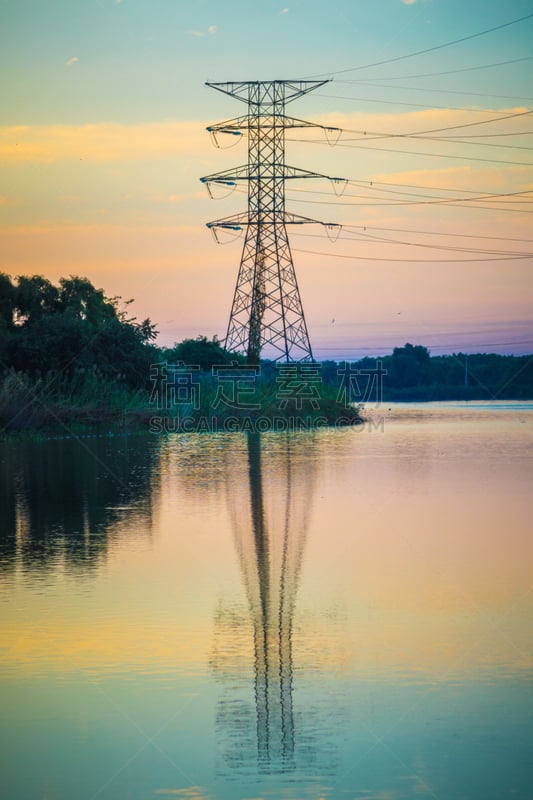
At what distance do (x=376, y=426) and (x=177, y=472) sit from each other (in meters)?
22.8

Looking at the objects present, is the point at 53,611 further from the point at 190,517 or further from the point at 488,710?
the point at 190,517

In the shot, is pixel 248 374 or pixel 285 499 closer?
pixel 285 499

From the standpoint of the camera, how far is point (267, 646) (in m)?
7.57

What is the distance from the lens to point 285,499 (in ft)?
53.6

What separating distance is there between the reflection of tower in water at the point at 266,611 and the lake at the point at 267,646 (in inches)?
0.9

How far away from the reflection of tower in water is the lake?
0.02 metres

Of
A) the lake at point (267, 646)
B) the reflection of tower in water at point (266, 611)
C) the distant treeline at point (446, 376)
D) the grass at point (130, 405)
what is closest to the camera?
the lake at point (267, 646)

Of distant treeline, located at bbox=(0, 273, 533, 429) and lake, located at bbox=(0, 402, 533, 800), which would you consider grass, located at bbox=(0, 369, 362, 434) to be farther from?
lake, located at bbox=(0, 402, 533, 800)

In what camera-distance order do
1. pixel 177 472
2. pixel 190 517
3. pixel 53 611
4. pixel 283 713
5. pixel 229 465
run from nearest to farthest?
pixel 283 713, pixel 53 611, pixel 190 517, pixel 177 472, pixel 229 465

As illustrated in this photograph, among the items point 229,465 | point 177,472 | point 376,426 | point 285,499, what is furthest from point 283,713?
point 376,426

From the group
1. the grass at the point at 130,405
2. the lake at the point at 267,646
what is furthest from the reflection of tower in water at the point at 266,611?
the grass at the point at 130,405

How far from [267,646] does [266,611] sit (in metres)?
1.13

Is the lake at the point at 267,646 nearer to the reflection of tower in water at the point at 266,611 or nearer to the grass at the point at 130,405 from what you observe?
the reflection of tower in water at the point at 266,611

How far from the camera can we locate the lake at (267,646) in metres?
5.25
